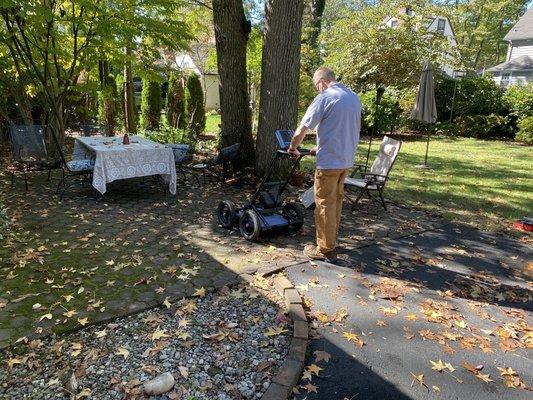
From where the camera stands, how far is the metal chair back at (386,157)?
6184 mm

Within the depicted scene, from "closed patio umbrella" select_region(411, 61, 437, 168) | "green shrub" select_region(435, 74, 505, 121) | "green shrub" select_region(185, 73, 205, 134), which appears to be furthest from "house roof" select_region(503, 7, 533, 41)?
"green shrub" select_region(185, 73, 205, 134)

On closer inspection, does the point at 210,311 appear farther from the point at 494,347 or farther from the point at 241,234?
the point at 494,347

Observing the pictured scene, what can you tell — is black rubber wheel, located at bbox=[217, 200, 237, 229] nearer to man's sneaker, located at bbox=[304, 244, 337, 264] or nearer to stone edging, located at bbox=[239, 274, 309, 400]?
man's sneaker, located at bbox=[304, 244, 337, 264]

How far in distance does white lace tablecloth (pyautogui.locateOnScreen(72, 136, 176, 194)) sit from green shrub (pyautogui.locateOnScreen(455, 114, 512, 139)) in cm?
1462

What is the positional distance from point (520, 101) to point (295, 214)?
15.2 meters

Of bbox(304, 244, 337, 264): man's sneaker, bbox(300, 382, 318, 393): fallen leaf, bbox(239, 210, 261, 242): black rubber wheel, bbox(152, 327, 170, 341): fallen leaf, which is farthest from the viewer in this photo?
bbox(239, 210, 261, 242): black rubber wheel

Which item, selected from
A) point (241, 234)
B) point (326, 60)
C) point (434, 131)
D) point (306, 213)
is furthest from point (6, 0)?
point (434, 131)

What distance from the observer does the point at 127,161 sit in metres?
6.21

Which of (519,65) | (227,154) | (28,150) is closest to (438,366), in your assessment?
(227,154)

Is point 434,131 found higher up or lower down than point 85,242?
higher up

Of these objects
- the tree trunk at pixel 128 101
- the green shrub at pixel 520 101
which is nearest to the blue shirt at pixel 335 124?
the tree trunk at pixel 128 101

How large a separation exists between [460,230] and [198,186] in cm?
448

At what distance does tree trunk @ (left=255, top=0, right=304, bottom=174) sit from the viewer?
6812mm

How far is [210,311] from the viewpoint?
3365 mm
